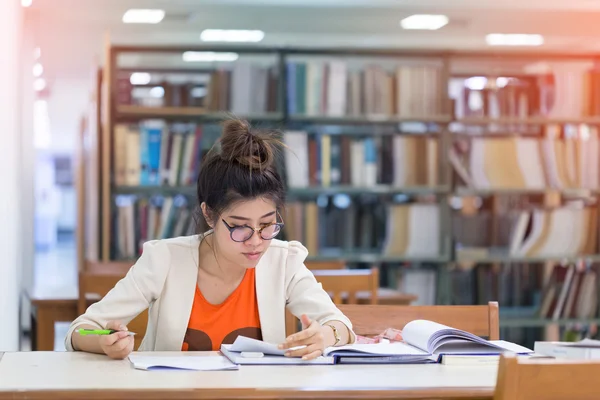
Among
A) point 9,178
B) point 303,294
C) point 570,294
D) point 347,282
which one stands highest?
point 9,178

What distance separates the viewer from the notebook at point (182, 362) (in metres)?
1.72

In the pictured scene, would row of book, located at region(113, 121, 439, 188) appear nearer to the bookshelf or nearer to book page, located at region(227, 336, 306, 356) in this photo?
the bookshelf

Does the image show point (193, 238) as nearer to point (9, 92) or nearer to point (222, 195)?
point (222, 195)

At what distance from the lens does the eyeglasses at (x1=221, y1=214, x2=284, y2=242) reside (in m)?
2.07

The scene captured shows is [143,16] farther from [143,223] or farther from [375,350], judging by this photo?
[375,350]

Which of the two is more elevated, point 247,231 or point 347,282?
point 247,231

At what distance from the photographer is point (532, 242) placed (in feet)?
17.4

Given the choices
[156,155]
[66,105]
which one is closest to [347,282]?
[156,155]

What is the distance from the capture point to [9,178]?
337 cm

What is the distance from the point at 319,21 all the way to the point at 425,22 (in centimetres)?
83

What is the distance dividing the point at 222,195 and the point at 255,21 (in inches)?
195

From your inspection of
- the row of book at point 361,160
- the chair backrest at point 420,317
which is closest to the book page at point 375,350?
the chair backrest at point 420,317

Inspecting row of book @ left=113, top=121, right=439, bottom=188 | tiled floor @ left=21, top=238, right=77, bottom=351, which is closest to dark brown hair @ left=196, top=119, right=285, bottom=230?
tiled floor @ left=21, top=238, right=77, bottom=351

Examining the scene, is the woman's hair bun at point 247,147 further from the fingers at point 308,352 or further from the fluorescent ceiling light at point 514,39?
the fluorescent ceiling light at point 514,39
